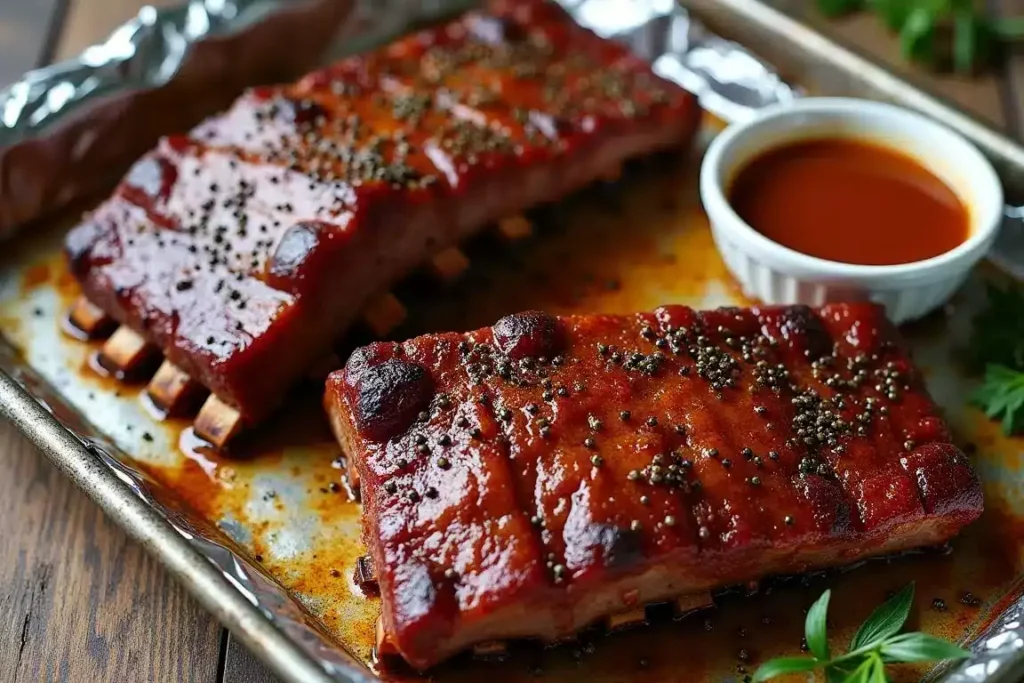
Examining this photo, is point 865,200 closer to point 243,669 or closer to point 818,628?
point 818,628

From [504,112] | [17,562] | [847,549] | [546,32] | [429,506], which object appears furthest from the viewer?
[546,32]

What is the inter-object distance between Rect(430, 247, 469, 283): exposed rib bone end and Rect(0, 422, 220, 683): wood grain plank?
5.41ft

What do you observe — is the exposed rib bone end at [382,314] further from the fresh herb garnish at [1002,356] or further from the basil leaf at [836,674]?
the fresh herb garnish at [1002,356]

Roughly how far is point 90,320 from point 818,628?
3.11 metres

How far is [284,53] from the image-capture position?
226 inches

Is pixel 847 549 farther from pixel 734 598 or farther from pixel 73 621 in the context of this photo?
pixel 73 621

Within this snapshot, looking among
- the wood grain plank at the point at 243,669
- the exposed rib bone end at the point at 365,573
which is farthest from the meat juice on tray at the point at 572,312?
the wood grain plank at the point at 243,669

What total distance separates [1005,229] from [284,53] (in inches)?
142

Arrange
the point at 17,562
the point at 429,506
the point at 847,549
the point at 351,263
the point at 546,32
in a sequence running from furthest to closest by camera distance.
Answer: the point at 546,32 < the point at 351,263 < the point at 17,562 < the point at 847,549 < the point at 429,506

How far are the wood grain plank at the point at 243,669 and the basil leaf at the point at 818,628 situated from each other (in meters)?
1.73

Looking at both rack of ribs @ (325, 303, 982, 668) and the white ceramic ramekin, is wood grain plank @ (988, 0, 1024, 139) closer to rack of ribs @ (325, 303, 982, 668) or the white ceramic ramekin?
the white ceramic ramekin

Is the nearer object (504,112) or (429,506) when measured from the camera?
(429,506)

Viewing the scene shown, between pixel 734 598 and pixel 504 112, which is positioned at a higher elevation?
pixel 504 112

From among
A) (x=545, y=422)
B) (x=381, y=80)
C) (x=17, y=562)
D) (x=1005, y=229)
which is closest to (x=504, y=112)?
(x=381, y=80)
